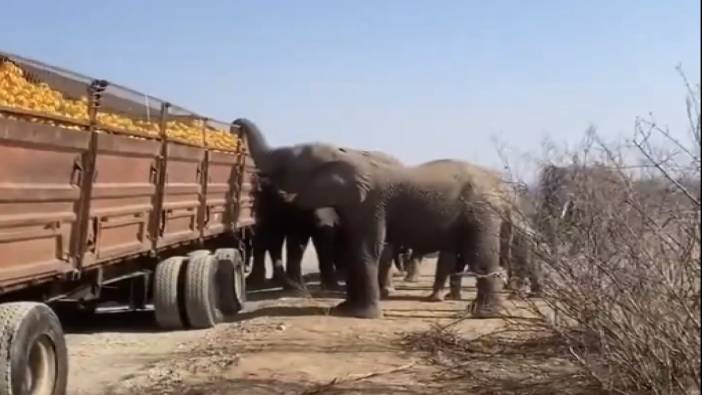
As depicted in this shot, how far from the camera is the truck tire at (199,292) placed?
10570 mm

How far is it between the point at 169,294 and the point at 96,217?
326 cm

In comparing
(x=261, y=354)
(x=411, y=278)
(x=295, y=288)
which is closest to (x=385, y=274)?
(x=295, y=288)

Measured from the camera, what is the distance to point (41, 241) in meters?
6.28

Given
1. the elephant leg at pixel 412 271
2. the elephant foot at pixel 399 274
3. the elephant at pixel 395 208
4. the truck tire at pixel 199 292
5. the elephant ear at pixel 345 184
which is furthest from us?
the elephant foot at pixel 399 274

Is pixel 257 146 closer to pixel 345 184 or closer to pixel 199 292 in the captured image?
pixel 345 184

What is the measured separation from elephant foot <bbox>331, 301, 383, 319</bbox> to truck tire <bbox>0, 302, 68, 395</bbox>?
6018 mm

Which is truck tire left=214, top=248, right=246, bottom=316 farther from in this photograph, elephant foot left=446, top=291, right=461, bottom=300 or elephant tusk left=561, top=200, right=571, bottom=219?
elephant tusk left=561, top=200, right=571, bottom=219

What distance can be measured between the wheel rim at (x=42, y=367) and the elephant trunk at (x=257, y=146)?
8.98 m

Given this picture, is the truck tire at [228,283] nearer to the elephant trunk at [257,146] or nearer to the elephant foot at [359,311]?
the elephant foot at [359,311]

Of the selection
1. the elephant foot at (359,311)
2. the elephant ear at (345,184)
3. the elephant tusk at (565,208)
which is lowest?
the elephant foot at (359,311)

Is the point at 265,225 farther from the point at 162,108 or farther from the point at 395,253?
the point at 162,108

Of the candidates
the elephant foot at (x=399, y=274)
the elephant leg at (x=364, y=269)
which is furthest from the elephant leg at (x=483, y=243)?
the elephant foot at (x=399, y=274)

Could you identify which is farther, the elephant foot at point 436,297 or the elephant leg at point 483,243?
the elephant foot at point 436,297

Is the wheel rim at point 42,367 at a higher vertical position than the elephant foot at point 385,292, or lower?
higher
